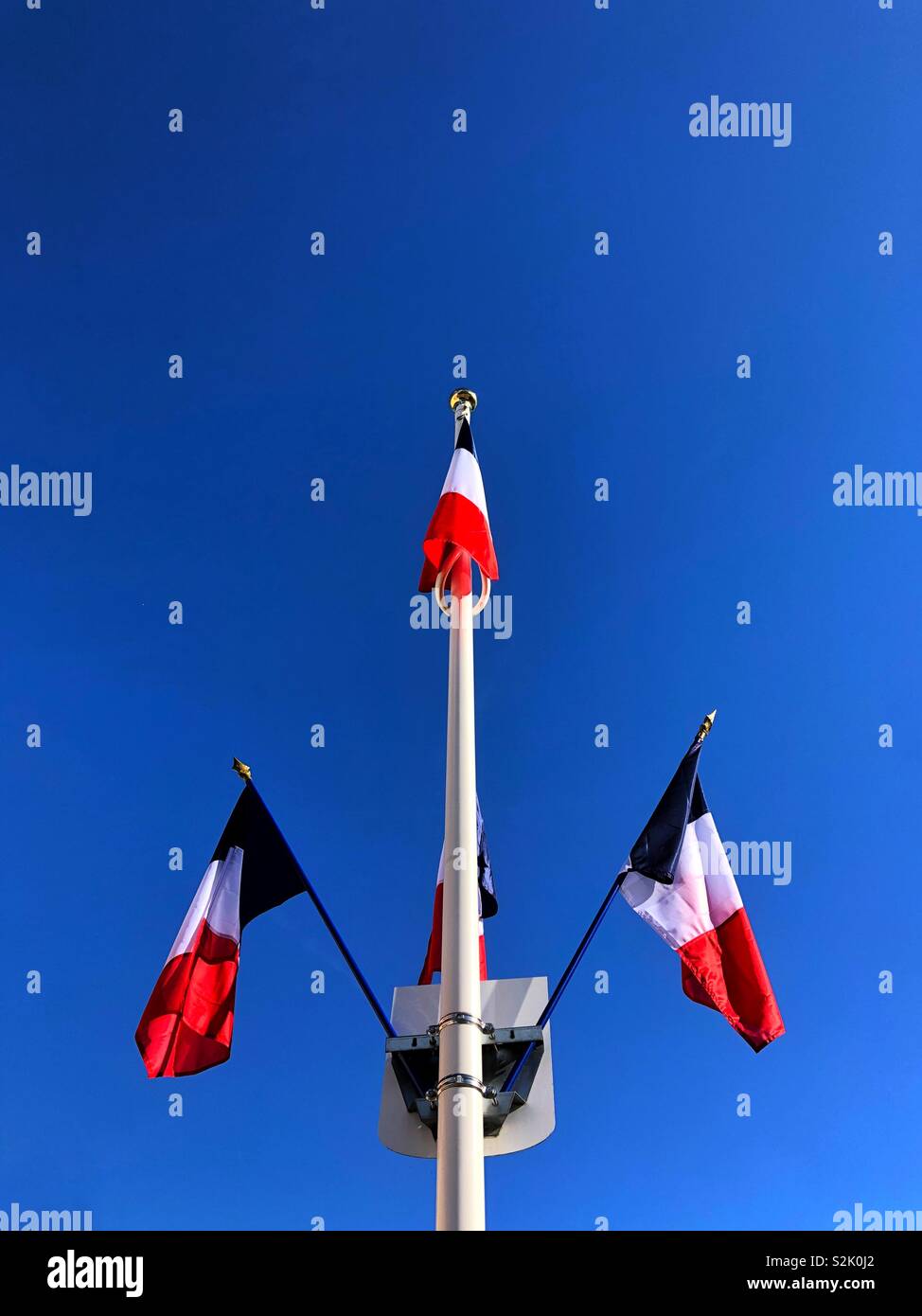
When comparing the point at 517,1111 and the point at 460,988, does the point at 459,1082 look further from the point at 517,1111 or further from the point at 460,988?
the point at 517,1111

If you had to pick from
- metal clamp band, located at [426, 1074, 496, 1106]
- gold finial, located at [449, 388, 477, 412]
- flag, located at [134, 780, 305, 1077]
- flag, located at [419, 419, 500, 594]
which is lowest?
metal clamp band, located at [426, 1074, 496, 1106]

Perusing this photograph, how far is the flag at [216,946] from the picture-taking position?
10.4m

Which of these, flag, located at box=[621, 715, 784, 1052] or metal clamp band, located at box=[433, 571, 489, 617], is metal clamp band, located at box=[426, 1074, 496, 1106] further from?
metal clamp band, located at box=[433, 571, 489, 617]

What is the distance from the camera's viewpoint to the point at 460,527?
445 inches

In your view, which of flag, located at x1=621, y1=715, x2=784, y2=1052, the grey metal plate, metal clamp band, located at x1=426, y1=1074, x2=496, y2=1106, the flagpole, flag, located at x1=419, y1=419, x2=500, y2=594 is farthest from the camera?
flag, located at x1=419, y1=419, x2=500, y2=594

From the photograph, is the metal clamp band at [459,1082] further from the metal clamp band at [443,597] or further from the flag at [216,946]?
the metal clamp band at [443,597]

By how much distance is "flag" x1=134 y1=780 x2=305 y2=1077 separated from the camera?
34.0ft

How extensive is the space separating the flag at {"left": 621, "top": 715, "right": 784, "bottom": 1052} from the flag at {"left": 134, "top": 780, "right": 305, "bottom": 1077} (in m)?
3.36

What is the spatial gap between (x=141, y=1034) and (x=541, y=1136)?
390 centimetres

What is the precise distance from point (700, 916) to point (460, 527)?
4.32m

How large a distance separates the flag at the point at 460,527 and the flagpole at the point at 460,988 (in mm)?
942

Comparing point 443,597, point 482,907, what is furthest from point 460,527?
point 482,907

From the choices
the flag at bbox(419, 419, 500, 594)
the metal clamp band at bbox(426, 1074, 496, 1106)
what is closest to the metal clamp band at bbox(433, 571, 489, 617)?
the flag at bbox(419, 419, 500, 594)
